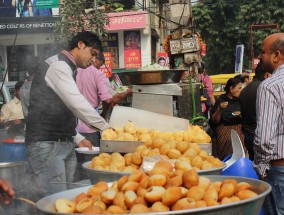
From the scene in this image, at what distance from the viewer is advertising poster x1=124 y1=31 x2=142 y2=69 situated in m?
27.1

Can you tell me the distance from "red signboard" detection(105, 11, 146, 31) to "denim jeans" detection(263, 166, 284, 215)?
23.0 m

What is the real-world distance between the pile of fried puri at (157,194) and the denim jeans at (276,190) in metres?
1.02

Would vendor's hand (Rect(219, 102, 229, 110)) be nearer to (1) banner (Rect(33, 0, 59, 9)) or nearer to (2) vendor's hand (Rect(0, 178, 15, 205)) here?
(2) vendor's hand (Rect(0, 178, 15, 205))

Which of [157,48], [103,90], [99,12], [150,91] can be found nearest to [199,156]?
[150,91]

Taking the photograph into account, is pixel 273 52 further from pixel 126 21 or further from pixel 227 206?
pixel 126 21

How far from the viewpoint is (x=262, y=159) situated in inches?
141

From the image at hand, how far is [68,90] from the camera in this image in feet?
13.4

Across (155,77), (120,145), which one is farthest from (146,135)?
(155,77)

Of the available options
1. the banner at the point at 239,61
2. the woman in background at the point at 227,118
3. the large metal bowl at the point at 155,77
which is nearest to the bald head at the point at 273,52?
the large metal bowl at the point at 155,77

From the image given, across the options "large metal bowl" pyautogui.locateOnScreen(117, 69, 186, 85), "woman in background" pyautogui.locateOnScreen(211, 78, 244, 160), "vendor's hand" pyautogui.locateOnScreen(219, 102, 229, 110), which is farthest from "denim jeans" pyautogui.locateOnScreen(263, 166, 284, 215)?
"vendor's hand" pyautogui.locateOnScreen(219, 102, 229, 110)

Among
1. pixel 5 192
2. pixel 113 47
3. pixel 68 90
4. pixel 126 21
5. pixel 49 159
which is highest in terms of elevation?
pixel 126 21

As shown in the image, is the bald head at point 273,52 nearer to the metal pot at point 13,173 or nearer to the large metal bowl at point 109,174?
the large metal bowl at point 109,174

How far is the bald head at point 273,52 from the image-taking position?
3717 mm

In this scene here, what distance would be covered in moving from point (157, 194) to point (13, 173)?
1215mm
